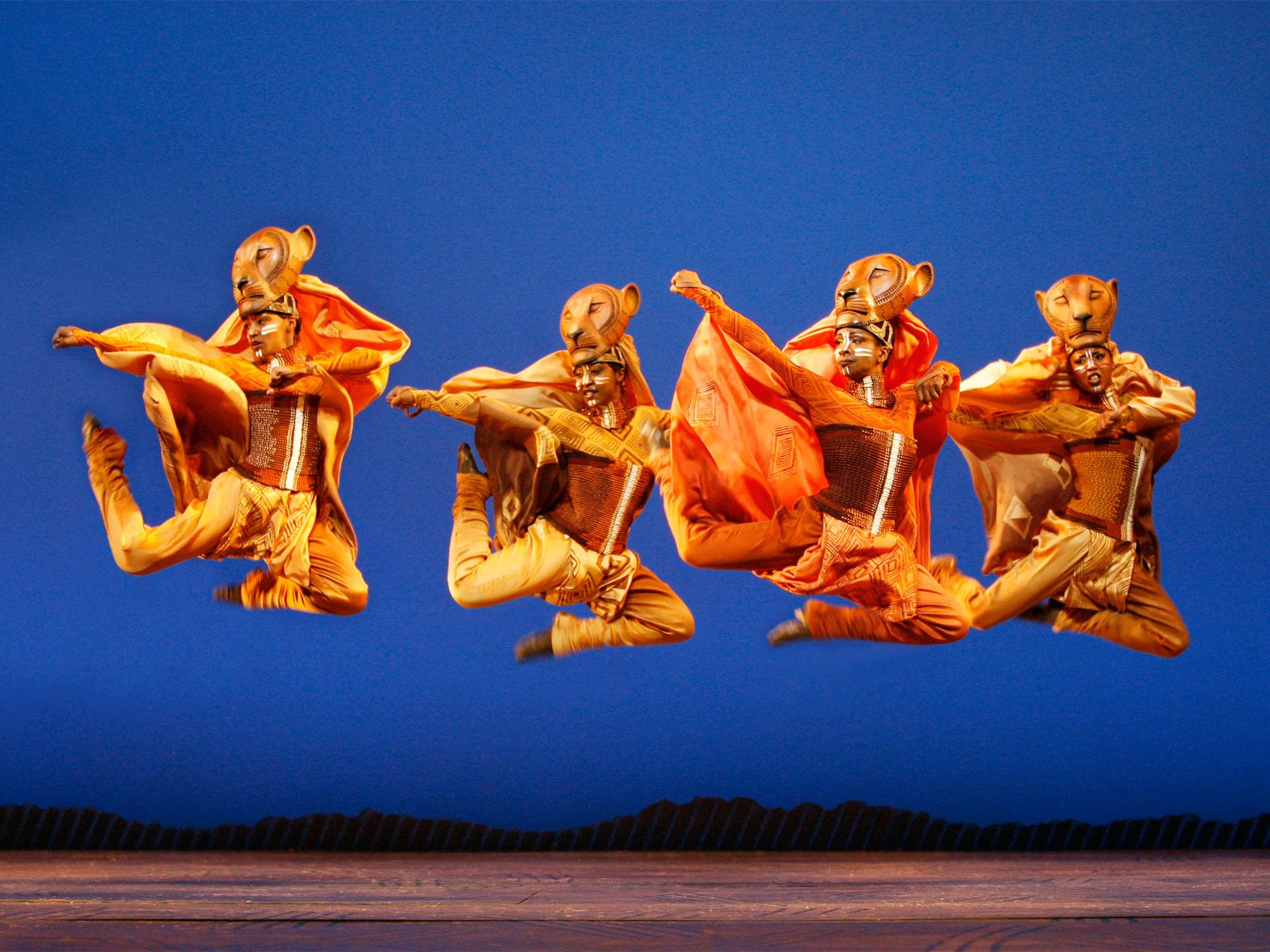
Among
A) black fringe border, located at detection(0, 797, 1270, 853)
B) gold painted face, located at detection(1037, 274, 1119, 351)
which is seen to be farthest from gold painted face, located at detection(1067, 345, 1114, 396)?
black fringe border, located at detection(0, 797, 1270, 853)

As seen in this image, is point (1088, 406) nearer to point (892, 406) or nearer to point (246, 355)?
point (892, 406)

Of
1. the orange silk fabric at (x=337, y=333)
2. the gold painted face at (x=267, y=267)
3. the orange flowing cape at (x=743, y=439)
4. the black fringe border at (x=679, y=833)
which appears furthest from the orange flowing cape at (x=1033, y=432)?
the gold painted face at (x=267, y=267)

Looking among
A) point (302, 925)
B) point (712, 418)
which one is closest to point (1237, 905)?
point (712, 418)

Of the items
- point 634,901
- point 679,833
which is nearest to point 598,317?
point 634,901

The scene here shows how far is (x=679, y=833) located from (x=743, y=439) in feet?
5.65

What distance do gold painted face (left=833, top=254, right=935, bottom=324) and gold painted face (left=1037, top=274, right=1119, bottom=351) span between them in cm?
53

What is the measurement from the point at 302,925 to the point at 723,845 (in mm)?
2251

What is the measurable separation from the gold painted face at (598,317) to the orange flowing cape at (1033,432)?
1235mm

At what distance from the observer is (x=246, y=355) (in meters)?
4.91

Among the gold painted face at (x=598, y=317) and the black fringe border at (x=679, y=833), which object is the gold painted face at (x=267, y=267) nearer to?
the gold painted face at (x=598, y=317)

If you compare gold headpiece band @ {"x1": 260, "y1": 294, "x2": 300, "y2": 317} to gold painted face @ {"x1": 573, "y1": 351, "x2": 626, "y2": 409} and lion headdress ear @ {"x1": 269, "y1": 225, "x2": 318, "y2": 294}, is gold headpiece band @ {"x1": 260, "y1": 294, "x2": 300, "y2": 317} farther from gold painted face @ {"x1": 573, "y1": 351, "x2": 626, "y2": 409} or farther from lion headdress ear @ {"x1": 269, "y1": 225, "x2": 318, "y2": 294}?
gold painted face @ {"x1": 573, "y1": 351, "x2": 626, "y2": 409}

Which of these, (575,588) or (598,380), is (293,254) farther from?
(575,588)

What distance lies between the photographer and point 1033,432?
490 centimetres

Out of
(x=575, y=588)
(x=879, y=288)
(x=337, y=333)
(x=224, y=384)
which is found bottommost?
(x=575, y=588)
